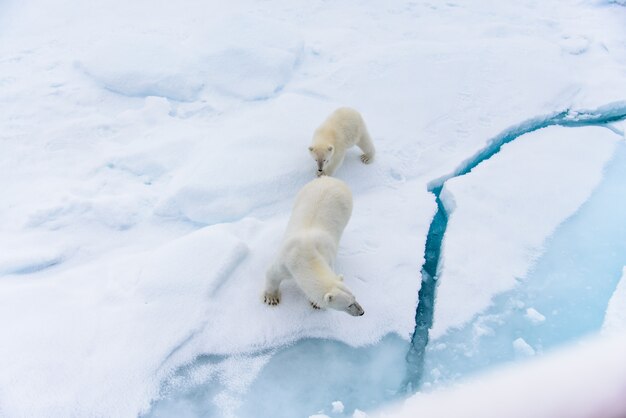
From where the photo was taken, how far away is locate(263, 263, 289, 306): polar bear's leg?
8.70ft

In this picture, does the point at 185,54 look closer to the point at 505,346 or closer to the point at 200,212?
the point at 200,212

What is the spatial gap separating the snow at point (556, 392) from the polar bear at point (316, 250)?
1.88 m

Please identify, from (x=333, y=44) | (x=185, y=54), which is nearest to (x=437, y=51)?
(x=333, y=44)

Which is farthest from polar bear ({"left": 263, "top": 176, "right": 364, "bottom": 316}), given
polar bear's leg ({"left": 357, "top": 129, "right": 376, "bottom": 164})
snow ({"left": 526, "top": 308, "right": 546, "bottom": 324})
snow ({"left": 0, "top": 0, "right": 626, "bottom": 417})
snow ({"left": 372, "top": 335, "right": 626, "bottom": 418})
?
snow ({"left": 372, "top": 335, "right": 626, "bottom": 418})

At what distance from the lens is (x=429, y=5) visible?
6.06 m

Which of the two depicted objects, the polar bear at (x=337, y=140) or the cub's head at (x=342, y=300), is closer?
the cub's head at (x=342, y=300)

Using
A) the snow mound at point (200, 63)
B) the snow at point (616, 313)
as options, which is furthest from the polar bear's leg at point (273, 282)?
the snow mound at point (200, 63)

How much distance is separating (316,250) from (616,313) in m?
1.72

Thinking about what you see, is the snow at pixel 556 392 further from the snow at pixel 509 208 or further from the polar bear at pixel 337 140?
the polar bear at pixel 337 140

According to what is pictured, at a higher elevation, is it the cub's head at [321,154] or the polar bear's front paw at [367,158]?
the cub's head at [321,154]

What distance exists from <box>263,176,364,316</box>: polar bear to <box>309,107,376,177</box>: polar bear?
1.55 ft

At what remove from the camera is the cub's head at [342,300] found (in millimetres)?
2424

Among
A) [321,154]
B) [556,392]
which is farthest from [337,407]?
[556,392]

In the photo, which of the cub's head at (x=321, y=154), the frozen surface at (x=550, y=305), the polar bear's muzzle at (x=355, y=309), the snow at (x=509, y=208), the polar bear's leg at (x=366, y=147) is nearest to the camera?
the polar bear's muzzle at (x=355, y=309)
